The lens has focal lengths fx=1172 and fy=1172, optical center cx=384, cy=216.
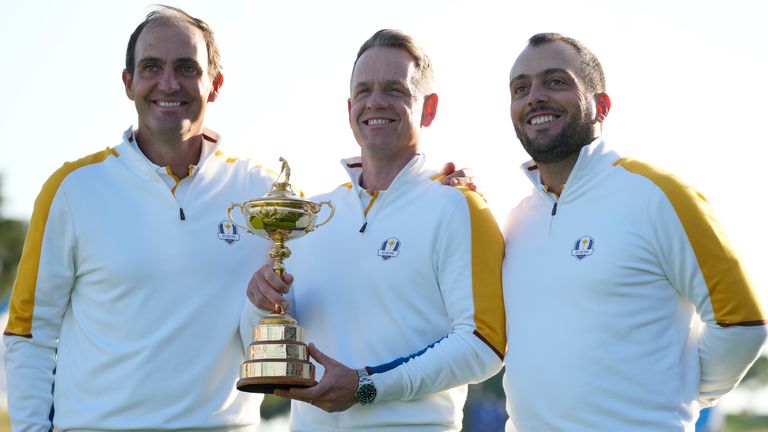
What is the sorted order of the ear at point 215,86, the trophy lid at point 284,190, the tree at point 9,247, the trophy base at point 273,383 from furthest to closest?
1. the tree at point 9,247
2. the ear at point 215,86
3. the trophy lid at point 284,190
4. the trophy base at point 273,383

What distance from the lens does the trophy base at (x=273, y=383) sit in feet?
16.6

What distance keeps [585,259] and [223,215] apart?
181cm

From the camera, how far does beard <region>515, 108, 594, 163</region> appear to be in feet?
17.7

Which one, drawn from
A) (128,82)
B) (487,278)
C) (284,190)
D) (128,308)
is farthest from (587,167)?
(128,82)

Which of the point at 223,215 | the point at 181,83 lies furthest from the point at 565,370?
the point at 181,83

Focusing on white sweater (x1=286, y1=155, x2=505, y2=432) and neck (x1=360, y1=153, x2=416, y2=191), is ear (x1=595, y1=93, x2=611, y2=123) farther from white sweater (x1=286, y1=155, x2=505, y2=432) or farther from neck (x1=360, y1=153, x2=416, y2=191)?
neck (x1=360, y1=153, x2=416, y2=191)

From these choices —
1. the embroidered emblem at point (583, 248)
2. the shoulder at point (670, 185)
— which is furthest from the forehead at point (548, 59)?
the embroidered emblem at point (583, 248)

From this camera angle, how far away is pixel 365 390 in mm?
5125

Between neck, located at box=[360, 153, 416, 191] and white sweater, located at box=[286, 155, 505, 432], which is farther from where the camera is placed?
neck, located at box=[360, 153, 416, 191]

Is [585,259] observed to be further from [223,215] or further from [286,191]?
[223,215]

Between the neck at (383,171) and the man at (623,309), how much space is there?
780 mm

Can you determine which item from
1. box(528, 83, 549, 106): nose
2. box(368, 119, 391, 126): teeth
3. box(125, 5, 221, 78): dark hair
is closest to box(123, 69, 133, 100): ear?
box(125, 5, 221, 78): dark hair

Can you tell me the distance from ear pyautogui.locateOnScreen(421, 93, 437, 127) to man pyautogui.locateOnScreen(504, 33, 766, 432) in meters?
0.77

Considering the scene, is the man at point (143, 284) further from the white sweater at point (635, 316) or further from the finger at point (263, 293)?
the white sweater at point (635, 316)
